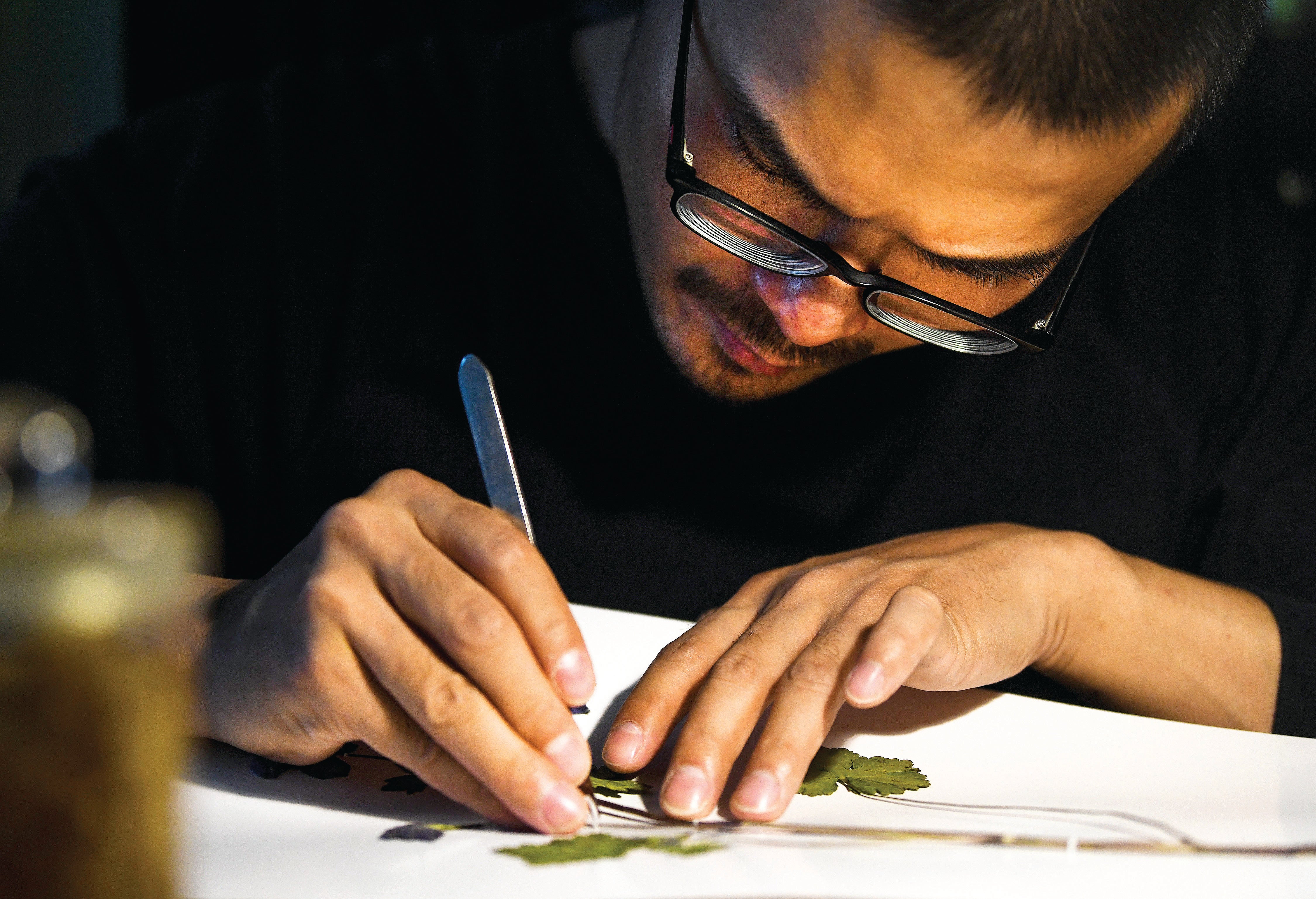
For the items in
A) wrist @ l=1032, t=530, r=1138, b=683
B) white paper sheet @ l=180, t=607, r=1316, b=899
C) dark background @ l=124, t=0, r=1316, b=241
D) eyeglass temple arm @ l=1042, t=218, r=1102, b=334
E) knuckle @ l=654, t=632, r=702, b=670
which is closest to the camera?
white paper sheet @ l=180, t=607, r=1316, b=899

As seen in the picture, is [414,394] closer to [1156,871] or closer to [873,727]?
[873,727]

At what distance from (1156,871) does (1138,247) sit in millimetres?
1116

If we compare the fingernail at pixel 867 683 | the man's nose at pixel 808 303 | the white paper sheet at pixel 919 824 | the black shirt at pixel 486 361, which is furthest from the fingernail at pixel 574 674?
the black shirt at pixel 486 361

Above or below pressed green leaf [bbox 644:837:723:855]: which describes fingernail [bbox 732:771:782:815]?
above

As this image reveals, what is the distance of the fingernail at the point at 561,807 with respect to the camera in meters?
0.66

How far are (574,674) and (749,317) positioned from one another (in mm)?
547

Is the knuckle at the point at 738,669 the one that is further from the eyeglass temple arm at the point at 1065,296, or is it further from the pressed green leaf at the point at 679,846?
the eyeglass temple arm at the point at 1065,296

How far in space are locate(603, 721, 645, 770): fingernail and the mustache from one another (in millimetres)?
474

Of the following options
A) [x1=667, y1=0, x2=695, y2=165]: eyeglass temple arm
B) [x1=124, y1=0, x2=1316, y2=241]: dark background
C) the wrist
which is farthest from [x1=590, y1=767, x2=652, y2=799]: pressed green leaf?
[x1=124, y1=0, x2=1316, y2=241]: dark background

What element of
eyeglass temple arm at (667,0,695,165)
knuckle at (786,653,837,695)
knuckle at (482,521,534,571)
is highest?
eyeglass temple arm at (667,0,695,165)

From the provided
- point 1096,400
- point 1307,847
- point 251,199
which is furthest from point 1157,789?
point 251,199

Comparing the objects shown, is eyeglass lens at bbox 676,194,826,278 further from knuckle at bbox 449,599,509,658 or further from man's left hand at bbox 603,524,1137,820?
knuckle at bbox 449,599,509,658

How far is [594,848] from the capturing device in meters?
0.66

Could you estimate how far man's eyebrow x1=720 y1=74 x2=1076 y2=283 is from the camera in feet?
3.05
